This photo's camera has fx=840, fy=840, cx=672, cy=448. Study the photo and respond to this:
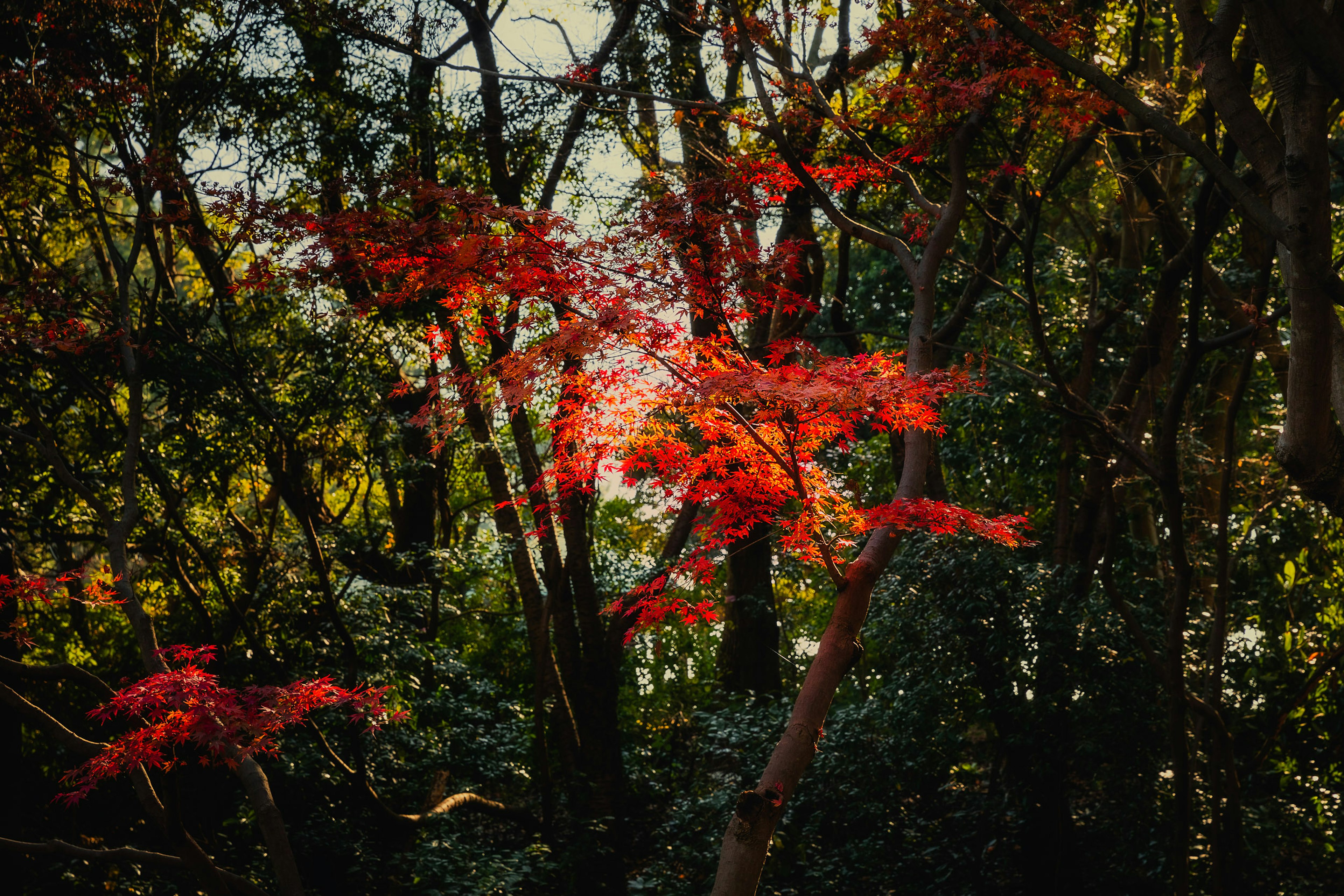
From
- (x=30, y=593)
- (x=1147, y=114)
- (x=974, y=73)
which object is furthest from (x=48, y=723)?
(x=974, y=73)

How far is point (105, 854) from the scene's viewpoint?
345 centimetres

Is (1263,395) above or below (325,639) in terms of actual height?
above

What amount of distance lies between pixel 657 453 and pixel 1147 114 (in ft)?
7.60

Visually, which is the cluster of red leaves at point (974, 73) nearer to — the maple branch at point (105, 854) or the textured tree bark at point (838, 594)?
the textured tree bark at point (838, 594)

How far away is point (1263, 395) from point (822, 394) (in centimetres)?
655

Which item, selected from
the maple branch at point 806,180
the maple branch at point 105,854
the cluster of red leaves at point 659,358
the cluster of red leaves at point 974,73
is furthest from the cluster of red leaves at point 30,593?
the cluster of red leaves at point 974,73

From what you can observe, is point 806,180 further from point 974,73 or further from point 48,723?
point 48,723

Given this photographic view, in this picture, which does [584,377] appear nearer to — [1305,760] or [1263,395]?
[1305,760]

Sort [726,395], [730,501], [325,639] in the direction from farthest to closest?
[325,639] → [730,501] → [726,395]

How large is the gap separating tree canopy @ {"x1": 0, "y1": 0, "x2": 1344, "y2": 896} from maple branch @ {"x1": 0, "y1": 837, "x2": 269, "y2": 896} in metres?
0.03

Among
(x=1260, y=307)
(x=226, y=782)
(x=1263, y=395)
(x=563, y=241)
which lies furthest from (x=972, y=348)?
(x=226, y=782)

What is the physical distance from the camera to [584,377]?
3.73m

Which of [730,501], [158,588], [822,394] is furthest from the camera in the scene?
[158,588]

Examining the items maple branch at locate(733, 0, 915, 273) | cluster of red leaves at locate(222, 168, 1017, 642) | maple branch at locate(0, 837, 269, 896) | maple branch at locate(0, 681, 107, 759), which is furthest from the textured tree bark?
maple branch at locate(0, 681, 107, 759)
